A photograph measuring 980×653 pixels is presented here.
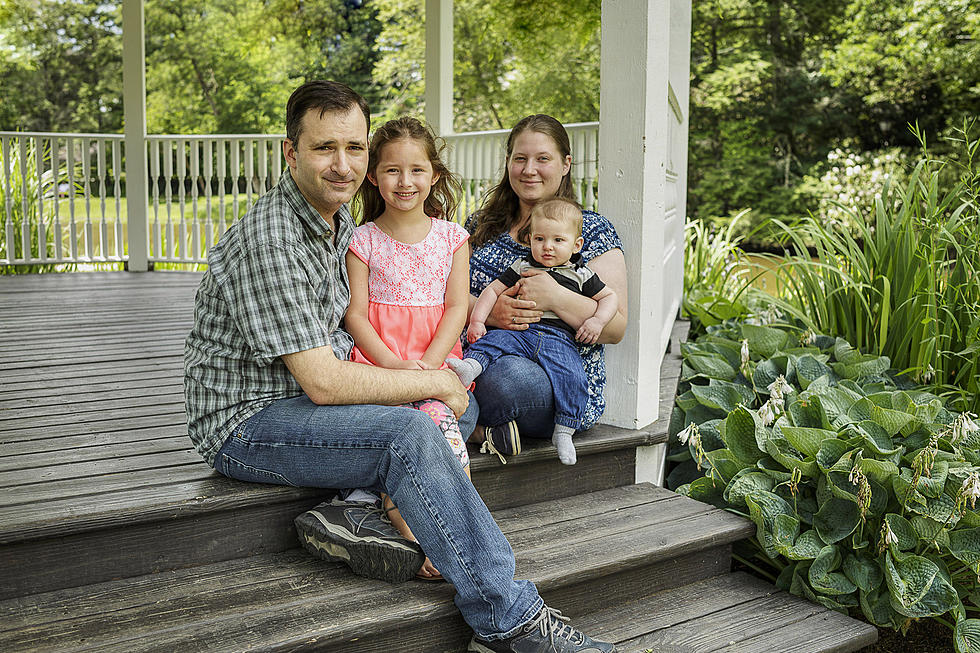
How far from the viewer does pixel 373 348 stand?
6.86 feet

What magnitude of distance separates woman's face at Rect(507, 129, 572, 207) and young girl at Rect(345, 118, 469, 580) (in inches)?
12.7

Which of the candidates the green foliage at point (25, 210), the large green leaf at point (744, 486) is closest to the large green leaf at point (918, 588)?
the large green leaf at point (744, 486)

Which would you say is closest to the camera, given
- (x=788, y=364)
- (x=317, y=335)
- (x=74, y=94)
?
(x=317, y=335)

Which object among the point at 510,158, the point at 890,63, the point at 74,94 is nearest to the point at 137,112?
the point at 510,158

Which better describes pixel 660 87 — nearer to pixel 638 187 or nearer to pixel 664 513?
pixel 638 187

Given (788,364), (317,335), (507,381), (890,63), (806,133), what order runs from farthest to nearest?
(806,133)
(890,63)
(788,364)
(507,381)
(317,335)

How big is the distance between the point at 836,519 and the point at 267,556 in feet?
4.99

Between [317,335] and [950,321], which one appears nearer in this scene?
[317,335]

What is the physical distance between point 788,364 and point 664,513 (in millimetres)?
918

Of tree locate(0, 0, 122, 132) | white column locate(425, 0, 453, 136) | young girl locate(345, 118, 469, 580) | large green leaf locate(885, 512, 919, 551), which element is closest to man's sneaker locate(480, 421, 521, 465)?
young girl locate(345, 118, 469, 580)

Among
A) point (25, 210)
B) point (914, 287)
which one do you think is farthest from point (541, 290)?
point (25, 210)

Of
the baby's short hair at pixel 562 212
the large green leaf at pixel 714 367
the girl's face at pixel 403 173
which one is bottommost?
the large green leaf at pixel 714 367

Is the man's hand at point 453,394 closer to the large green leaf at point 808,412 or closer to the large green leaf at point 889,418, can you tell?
the large green leaf at point 808,412

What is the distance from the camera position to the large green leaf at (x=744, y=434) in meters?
2.57
